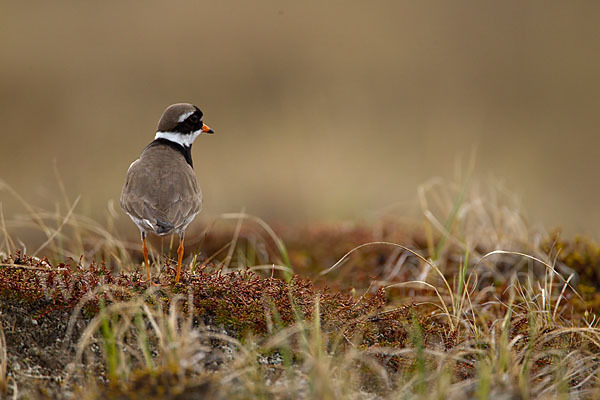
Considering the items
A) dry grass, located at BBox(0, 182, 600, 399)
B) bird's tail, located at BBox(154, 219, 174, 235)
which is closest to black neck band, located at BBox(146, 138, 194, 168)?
bird's tail, located at BBox(154, 219, 174, 235)

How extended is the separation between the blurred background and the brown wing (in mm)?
7934

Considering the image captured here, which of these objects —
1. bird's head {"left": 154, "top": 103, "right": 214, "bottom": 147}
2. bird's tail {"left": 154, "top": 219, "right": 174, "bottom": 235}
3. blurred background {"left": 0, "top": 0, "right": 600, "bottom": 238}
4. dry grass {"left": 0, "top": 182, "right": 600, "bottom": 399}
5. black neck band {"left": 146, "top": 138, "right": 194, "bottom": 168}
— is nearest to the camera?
dry grass {"left": 0, "top": 182, "right": 600, "bottom": 399}

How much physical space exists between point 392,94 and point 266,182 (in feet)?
21.6

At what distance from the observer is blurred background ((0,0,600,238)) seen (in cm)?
1571

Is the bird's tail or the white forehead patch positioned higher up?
the white forehead patch

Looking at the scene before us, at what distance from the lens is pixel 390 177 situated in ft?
51.6

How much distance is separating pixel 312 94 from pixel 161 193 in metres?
13.5

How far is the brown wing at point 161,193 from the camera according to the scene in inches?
197

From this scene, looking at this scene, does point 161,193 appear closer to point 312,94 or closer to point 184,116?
point 184,116

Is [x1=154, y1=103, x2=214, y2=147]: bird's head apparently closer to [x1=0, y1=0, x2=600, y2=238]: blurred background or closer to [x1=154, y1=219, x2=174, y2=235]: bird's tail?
[x1=154, y1=219, x2=174, y2=235]: bird's tail

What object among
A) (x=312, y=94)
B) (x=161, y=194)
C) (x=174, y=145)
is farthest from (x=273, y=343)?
(x=312, y=94)

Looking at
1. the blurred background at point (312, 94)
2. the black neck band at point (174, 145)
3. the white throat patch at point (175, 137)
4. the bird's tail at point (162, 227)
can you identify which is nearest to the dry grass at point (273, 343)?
the bird's tail at point (162, 227)

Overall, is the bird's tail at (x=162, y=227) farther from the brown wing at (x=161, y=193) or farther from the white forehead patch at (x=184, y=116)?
the white forehead patch at (x=184, y=116)

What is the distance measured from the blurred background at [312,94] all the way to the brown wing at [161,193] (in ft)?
26.0
